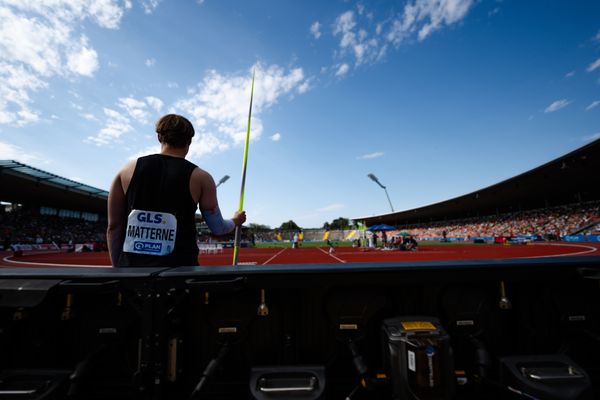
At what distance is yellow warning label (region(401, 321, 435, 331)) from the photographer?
1.52 m

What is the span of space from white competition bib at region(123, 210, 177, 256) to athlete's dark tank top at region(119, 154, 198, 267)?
0.03 m

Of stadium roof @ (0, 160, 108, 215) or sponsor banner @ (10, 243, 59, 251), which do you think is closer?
stadium roof @ (0, 160, 108, 215)

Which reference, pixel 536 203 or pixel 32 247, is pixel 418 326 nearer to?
pixel 32 247

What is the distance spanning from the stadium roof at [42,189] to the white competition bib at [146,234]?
34.4m

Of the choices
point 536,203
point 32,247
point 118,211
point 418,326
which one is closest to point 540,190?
point 536,203

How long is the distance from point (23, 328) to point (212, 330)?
1348 mm

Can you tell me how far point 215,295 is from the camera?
186 cm

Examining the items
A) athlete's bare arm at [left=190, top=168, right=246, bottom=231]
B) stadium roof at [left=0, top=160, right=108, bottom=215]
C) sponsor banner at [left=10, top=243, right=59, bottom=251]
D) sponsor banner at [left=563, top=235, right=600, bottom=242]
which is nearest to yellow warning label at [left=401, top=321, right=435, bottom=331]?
athlete's bare arm at [left=190, top=168, right=246, bottom=231]

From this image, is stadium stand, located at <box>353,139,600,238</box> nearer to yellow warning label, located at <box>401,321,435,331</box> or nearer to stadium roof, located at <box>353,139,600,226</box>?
stadium roof, located at <box>353,139,600,226</box>

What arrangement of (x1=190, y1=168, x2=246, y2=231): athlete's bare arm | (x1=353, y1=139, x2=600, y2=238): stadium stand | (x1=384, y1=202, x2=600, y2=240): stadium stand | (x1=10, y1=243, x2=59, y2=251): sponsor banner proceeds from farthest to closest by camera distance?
1. (x1=384, y1=202, x2=600, y2=240): stadium stand
2. (x1=10, y1=243, x2=59, y2=251): sponsor banner
3. (x1=353, y1=139, x2=600, y2=238): stadium stand
4. (x1=190, y1=168, x2=246, y2=231): athlete's bare arm

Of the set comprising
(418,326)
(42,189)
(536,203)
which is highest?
(42,189)

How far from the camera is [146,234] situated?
1736mm

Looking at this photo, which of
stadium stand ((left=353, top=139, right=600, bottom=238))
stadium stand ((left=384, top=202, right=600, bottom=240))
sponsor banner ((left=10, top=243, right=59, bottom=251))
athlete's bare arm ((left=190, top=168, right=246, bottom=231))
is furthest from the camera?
stadium stand ((left=384, top=202, right=600, bottom=240))

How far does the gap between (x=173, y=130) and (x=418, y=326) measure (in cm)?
216
